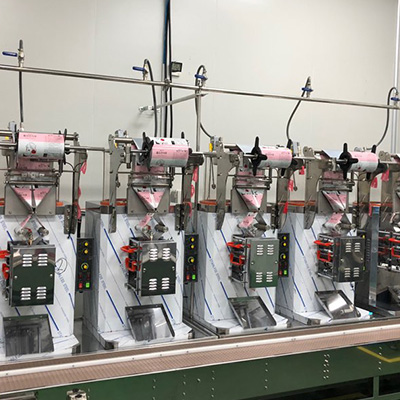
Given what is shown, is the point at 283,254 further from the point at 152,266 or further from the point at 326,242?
the point at 152,266

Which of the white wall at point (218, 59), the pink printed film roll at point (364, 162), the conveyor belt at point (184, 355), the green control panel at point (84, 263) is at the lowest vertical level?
the conveyor belt at point (184, 355)

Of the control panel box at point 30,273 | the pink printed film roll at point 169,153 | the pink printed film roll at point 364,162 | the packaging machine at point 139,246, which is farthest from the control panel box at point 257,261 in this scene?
the control panel box at point 30,273

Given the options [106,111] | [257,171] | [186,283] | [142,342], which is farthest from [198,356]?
[106,111]

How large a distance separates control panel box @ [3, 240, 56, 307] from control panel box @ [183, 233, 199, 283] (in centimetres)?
98

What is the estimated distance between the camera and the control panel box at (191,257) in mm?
3535

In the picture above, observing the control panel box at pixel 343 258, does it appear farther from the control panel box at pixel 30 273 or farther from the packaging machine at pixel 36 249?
the control panel box at pixel 30 273

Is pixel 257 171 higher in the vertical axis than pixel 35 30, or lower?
lower

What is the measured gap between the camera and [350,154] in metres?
3.66

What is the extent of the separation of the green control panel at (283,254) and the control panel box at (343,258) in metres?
0.25

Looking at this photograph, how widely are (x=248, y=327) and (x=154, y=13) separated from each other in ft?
8.97

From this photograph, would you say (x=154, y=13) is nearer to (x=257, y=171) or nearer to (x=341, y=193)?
(x=257, y=171)

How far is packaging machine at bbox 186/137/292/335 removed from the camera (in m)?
3.41

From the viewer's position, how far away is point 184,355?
3.09 metres

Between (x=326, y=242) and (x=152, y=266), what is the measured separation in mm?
1372
